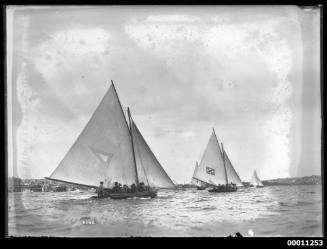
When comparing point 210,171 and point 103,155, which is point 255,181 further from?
point 103,155

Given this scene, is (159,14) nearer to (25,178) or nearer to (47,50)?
(47,50)

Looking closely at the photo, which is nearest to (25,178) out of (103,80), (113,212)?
(113,212)

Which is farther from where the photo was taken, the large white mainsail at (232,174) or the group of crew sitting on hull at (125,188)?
the group of crew sitting on hull at (125,188)

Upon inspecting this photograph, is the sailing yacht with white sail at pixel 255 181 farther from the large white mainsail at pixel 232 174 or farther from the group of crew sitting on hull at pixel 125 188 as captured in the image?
the group of crew sitting on hull at pixel 125 188

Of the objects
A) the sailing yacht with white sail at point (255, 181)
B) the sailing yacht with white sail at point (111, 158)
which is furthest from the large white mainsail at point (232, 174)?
the sailing yacht with white sail at point (111, 158)

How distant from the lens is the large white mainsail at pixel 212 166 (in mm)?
8619

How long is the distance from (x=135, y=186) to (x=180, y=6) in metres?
3.35

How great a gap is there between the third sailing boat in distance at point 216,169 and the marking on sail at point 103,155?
1.65 meters

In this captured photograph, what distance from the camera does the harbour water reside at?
8.16 metres

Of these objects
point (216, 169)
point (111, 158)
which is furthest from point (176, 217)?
point (216, 169)

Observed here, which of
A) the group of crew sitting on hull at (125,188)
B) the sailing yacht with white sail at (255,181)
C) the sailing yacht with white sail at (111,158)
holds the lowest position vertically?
the group of crew sitting on hull at (125,188)

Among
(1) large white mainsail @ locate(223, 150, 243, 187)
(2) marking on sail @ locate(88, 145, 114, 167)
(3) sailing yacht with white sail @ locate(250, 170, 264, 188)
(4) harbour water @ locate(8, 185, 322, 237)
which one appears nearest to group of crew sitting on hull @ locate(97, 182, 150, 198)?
(2) marking on sail @ locate(88, 145, 114, 167)

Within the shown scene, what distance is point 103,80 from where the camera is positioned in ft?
27.4

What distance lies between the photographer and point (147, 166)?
30.2 feet
